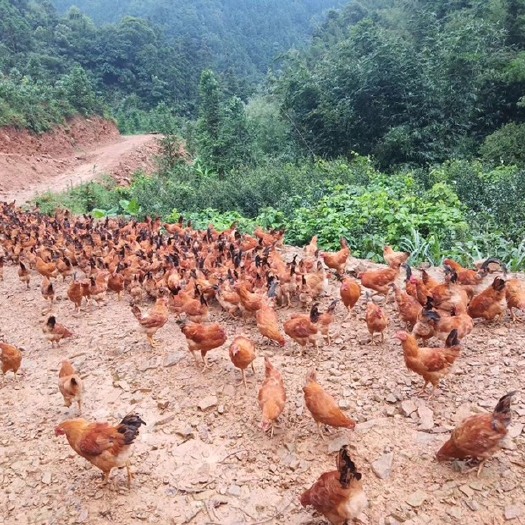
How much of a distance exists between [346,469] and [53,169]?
31225mm

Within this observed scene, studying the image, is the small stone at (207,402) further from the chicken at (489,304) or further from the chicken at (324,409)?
the chicken at (489,304)

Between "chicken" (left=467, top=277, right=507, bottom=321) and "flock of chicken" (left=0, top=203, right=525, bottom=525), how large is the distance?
0.05ft

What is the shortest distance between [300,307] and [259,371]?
1.84 metres

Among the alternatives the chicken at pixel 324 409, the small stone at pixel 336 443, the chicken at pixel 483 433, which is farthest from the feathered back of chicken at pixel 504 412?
the small stone at pixel 336 443

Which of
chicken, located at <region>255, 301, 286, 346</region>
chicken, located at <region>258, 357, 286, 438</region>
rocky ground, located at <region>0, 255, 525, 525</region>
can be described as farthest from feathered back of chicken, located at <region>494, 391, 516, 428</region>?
chicken, located at <region>255, 301, 286, 346</region>

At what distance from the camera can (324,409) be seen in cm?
460

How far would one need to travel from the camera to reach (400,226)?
10.8m

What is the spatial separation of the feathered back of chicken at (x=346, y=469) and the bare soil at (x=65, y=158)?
76.0 feet

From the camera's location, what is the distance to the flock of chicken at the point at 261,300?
13.5ft

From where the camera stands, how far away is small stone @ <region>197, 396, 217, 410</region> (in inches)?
216

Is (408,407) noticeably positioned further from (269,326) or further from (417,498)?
(269,326)

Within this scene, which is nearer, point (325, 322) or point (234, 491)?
point (234, 491)

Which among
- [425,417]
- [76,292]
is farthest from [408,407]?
[76,292]

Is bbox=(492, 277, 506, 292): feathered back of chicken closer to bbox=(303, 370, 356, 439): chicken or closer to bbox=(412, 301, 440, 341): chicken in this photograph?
bbox=(412, 301, 440, 341): chicken
